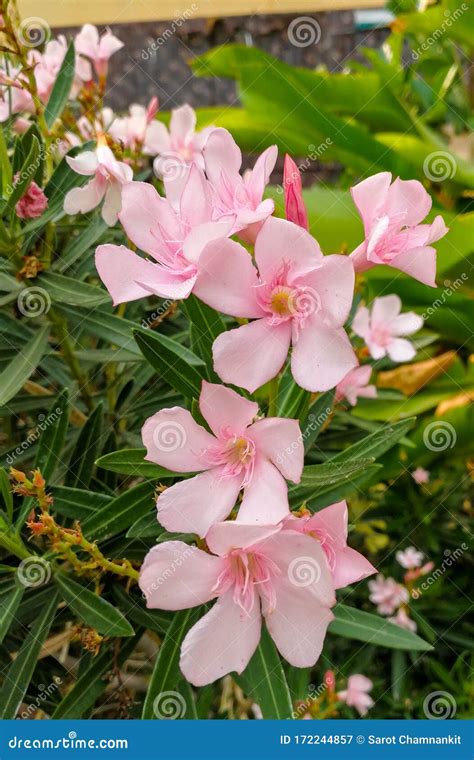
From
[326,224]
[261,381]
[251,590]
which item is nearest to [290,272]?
[261,381]

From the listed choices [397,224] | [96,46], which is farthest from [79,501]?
[96,46]

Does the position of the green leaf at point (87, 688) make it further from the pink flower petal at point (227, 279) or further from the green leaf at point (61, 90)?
the green leaf at point (61, 90)

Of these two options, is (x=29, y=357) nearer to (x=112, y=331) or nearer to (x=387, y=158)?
(x=112, y=331)

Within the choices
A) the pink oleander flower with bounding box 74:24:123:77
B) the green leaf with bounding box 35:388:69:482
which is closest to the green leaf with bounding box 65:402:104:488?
the green leaf with bounding box 35:388:69:482

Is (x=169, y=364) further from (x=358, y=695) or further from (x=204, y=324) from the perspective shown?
(x=358, y=695)

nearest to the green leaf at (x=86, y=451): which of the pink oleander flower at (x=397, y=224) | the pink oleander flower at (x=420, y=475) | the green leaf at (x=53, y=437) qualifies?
the green leaf at (x=53, y=437)
